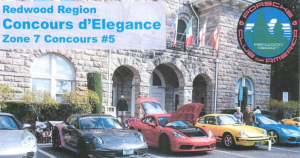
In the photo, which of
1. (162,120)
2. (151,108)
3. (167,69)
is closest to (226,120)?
(162,120)

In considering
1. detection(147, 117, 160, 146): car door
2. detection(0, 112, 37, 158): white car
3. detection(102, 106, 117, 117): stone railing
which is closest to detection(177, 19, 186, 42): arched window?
detection(102, 106, 117, 117): stone railing

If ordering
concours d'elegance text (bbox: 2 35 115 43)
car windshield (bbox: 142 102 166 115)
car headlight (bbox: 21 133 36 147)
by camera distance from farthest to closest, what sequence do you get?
1. concours d'elegance text (bbox: 2 35 115 43)
2. car windshield (bbox: 142 102 166 115)
3. car headlight (bbox: 21 133 36 147)

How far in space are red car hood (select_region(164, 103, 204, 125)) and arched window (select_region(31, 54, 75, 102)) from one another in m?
6.81

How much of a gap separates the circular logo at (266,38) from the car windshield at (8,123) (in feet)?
21.9

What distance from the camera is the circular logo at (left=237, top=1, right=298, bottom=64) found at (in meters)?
8.37

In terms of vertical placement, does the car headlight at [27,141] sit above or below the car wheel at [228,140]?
above

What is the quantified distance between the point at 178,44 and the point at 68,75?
726cm

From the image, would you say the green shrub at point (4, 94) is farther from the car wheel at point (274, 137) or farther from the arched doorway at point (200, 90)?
the arched doorway at point (200, 90)

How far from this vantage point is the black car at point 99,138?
7.41 m

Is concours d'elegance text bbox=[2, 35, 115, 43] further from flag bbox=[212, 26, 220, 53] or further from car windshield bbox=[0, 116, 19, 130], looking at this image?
flag bbox=[212, 26, 220, 53]

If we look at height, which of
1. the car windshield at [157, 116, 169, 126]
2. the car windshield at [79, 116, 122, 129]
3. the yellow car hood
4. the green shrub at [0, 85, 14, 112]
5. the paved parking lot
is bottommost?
the paved parking lot

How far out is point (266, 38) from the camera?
955 cm

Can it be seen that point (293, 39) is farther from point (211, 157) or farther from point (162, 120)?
point (162, 120)

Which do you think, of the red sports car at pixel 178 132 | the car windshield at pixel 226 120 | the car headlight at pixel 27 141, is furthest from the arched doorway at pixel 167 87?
the car headlight at pixel 27 141
